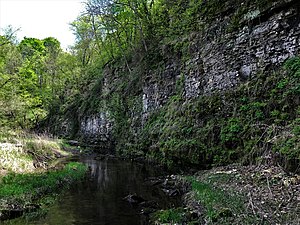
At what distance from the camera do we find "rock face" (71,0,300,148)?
13.1 metres

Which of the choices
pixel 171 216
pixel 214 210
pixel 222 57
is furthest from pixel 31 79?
pixel 214 210

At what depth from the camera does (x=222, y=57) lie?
1650 cm

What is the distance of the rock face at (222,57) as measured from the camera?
43.1 ft

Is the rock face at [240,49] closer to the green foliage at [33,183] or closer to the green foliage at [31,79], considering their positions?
the green foliage at [33,183]

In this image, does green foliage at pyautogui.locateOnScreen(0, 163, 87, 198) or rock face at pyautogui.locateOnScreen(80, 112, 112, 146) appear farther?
rock face at pyautogui.locateOnScreen(80, 112, 112, 146)

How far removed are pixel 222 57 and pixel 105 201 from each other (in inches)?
412

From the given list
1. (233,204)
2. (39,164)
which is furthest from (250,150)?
(39,164)

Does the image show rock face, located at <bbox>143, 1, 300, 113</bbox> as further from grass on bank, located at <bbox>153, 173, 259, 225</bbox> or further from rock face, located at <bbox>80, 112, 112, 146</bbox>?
rock face, located at <bbox>80, 112, 112, 146</bbox>

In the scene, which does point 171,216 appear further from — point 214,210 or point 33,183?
point 33,183

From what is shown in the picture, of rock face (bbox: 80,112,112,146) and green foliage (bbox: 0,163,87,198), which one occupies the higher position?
rock face (bbox: 80,112,112,146)

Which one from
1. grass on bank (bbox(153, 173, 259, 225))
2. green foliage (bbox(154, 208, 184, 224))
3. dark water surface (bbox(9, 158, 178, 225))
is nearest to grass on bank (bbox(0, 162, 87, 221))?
dark water surface (bbox(9, 158, 178, 225))

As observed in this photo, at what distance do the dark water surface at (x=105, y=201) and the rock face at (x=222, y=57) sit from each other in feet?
21.6

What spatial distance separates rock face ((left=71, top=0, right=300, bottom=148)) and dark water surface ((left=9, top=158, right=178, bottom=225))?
6.58 m

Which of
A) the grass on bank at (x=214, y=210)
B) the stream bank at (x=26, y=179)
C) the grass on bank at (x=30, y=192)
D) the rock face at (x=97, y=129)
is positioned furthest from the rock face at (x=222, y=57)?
the grass on bank at (x=30, y=192)
